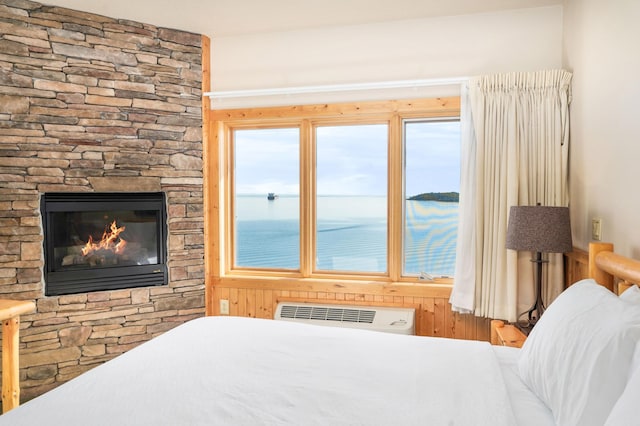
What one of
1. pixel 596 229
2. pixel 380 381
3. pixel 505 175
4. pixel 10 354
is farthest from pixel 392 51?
pixel 10 354

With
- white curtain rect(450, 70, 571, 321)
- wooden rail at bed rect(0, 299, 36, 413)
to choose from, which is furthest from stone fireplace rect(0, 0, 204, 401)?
white curtain rect(450, 70, 571, 321)

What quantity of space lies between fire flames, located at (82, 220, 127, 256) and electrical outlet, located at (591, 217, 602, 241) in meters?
3.17

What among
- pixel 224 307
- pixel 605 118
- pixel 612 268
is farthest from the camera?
pixel 224 307

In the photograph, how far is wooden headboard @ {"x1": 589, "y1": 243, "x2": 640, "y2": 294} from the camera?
5.58 ft

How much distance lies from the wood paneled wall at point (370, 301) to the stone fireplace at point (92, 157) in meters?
0.30

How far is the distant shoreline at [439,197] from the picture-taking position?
3.40m

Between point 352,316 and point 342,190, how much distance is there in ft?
3.20

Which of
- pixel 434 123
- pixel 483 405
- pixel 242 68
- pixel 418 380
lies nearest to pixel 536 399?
pixel 483 405

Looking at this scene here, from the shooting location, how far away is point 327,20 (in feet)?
11.0

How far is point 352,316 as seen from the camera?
11.0ft

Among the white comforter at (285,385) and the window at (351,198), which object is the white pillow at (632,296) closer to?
the white comforter at (285,385)

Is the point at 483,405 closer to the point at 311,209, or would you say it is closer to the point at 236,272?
the point at 311,209

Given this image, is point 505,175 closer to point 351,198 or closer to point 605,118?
point 605,118

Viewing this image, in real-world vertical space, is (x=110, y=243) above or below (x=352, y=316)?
above
